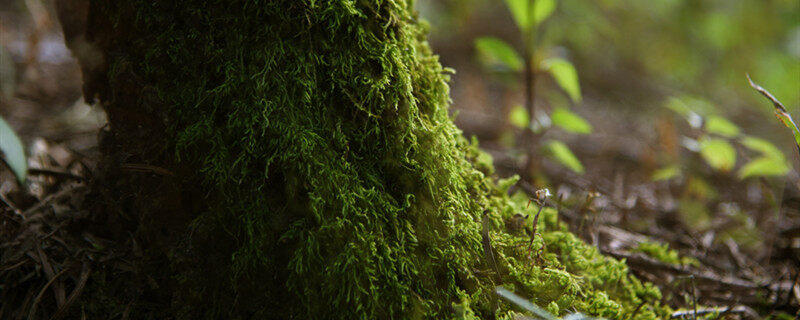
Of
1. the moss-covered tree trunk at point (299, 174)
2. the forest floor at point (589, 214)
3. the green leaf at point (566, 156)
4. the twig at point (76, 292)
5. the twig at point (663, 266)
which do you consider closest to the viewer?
the moss-covered tree trunk at point (299, 174)

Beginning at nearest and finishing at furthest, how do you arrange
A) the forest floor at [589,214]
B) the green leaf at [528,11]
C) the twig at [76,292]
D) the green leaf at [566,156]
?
the twig at [76,292]
the forest floor at [589,214]
the green leaf at [566,156]
the green leaf at [528,11]

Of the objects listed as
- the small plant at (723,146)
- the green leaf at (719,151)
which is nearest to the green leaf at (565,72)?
the small plant at (723,146)

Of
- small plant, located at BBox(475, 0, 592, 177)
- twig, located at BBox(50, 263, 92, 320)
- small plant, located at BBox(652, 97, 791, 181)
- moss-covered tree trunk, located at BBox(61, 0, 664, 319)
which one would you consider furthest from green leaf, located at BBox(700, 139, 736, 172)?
twig, located at BBox(50, 263, 92, 320)

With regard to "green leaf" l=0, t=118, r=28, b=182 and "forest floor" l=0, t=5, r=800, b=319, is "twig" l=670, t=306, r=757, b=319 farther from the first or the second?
"green leaf" l=0, t=118, r=28, b=182

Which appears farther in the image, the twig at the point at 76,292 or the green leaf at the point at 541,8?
the green leaf at the point at 541,8

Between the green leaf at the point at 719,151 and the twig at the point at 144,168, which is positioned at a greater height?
the green leaf at the point at 719,151

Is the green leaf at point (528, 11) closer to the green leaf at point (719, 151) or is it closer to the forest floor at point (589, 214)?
the forest floor at point (589, 214)

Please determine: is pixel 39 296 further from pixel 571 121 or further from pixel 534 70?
pixel 534 70

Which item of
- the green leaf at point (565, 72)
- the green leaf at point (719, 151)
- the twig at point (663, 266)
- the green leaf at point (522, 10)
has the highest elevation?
the green leaf at point (522, 10)
